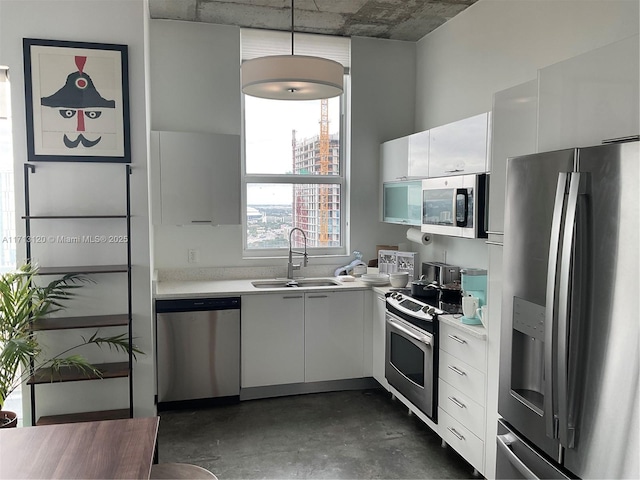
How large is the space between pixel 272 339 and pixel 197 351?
0.57m

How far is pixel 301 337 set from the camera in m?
3.98

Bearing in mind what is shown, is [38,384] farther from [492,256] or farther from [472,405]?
[492,256]

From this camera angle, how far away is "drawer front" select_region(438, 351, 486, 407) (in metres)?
2.68

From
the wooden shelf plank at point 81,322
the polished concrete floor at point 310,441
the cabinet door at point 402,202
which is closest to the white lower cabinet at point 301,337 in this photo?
the polished concrete floor at point 310,441

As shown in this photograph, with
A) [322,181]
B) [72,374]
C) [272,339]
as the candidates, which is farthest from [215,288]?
[322,181]

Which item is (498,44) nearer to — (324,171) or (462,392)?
(324,171)

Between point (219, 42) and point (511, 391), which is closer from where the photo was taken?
point (511, 391)

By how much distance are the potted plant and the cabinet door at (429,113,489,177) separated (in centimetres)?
239

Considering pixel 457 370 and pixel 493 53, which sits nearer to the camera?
pixel 457 370

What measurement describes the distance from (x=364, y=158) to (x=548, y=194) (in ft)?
9.56

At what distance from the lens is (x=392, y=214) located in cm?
439

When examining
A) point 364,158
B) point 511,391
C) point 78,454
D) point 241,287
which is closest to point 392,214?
point 364,158

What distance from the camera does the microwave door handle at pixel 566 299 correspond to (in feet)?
5.52

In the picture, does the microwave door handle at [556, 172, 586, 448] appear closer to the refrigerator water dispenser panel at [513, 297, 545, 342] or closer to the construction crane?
the refrigerator water dispenser panel at [513, 297, 545, 342]
